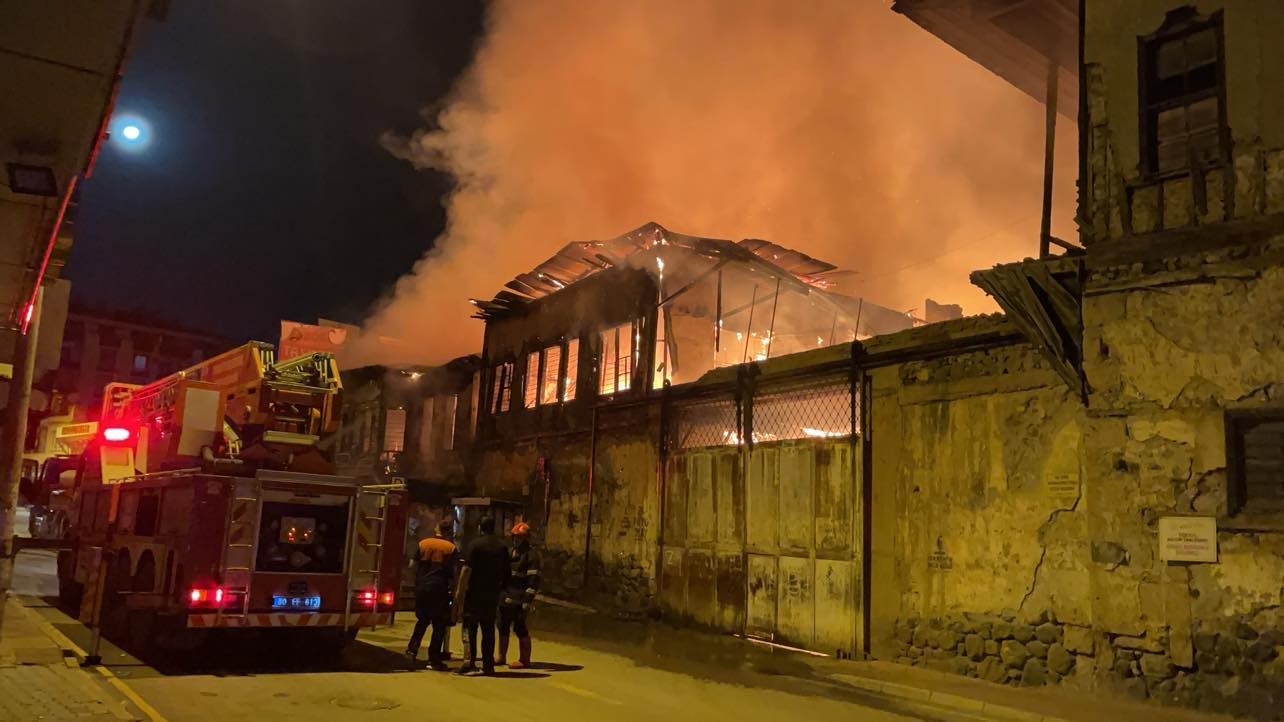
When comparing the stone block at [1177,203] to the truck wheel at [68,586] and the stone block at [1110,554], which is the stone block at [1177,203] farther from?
the truck wheel at [68,586]

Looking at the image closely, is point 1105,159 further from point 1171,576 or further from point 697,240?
point 697,240

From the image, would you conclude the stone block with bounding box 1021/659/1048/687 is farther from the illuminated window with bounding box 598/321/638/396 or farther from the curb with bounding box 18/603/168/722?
the illuminated window with bounding box 598/321/638/396

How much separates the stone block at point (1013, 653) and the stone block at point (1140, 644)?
1148 mm

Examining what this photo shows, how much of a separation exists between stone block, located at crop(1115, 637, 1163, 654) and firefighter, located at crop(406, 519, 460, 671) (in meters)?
7.02

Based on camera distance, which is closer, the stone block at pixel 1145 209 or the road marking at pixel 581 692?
Result: the road marking at pixel 581 692

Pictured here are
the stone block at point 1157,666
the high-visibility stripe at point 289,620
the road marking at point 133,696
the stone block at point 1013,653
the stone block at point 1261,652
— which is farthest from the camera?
the stone block at point 1013,653

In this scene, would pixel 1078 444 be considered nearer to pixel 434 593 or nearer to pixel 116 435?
pixel 434 593

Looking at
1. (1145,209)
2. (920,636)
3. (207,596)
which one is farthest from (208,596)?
(1145,209)

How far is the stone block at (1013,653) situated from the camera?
9.72 metres

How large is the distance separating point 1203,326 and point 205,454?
37.2 ft

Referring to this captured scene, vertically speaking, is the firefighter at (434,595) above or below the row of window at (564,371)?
below

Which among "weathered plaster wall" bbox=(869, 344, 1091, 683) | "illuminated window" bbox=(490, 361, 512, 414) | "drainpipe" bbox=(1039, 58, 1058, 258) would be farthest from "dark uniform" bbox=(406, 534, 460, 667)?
"illuminated window" bbox=(490, 361, 512, 414)

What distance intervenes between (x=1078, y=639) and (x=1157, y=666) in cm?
83

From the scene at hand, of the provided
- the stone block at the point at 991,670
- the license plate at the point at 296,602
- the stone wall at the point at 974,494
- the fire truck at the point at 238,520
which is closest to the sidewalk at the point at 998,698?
the stone block at the point at 991,670
